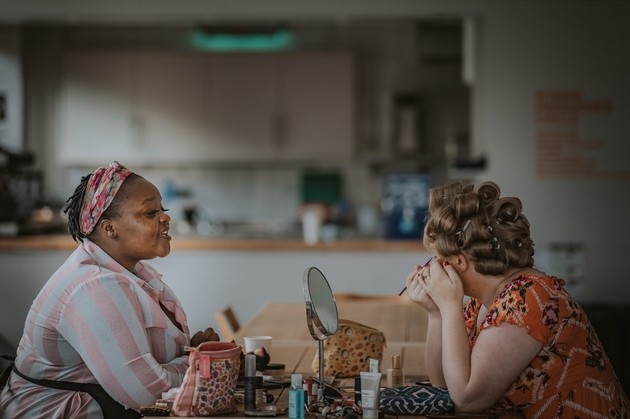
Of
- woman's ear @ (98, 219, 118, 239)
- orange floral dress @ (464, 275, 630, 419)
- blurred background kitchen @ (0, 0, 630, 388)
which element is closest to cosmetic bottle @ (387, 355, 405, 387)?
orange floral dress @ (464, 275, 630, 419)

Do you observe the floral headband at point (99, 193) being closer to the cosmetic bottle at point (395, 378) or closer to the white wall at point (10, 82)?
the cosmetic bottle at point (395, 378)

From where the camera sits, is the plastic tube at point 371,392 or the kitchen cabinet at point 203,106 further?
the kitchen cabinet at point 203,106

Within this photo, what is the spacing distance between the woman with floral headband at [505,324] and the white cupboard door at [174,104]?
A: 613 centimetres

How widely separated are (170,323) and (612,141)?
12.9ft

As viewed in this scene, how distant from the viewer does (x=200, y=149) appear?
26.6ft

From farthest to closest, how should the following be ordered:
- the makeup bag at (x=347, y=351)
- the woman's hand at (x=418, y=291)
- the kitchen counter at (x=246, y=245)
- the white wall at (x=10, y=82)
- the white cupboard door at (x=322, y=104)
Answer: the white cupboard door at (x=322, y=104), the white wall at (x=10, y=82), the kitchen counter at (x=246, y=245), the makeup bag at (x=347, y=351), the woman's hand at (x=418, y=291)

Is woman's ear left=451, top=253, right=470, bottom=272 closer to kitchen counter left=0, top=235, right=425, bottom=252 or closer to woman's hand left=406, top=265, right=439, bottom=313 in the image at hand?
woman's hand left=406, top=265, right=439, bottom=313

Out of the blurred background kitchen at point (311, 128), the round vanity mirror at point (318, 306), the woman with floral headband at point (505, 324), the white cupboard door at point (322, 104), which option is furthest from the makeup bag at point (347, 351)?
the white cupboard door at point (322, 104)

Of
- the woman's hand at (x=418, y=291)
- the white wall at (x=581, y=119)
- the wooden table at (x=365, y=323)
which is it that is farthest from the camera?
the white wall at (x=581, y=119)

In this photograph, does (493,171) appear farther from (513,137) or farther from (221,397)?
(221,397)

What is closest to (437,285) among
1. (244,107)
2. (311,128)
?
Answer: (311,128)

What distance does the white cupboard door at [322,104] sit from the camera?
8031 mm

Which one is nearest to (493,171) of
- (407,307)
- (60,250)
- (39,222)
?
(407,307)

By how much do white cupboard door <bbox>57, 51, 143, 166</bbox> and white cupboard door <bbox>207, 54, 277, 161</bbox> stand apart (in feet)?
2.45
